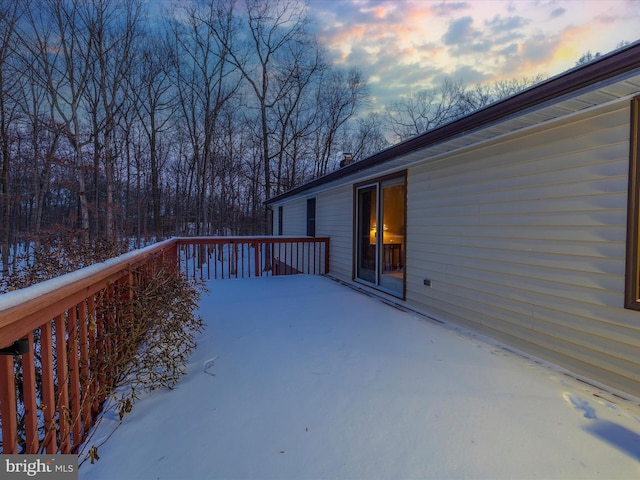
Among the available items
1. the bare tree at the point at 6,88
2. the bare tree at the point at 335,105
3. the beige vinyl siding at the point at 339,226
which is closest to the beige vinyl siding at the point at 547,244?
the beige vinyl siding at the point at 339,226

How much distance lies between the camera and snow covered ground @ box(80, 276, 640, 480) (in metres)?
1.52

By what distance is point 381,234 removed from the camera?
17.1 feet

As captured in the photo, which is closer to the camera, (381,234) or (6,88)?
(381,234)

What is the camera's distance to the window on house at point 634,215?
2148mm

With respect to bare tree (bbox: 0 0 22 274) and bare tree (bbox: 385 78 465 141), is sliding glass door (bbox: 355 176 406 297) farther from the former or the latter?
bare tree (bbox: 385 78 465 141)

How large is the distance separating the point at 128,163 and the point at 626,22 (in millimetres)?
18950

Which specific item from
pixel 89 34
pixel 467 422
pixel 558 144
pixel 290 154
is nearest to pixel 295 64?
pixel 290 154

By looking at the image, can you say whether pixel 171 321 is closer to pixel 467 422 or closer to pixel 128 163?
pixel 467 422

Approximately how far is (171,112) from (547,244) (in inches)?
687

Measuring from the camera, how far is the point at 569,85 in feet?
6.91

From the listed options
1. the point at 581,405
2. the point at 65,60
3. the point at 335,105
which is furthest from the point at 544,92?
the point at 335,105

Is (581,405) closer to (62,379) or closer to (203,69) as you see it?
(62,379)

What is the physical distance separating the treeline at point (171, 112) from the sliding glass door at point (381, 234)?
7.26 metres

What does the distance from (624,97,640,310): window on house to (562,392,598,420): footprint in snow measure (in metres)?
0.72
